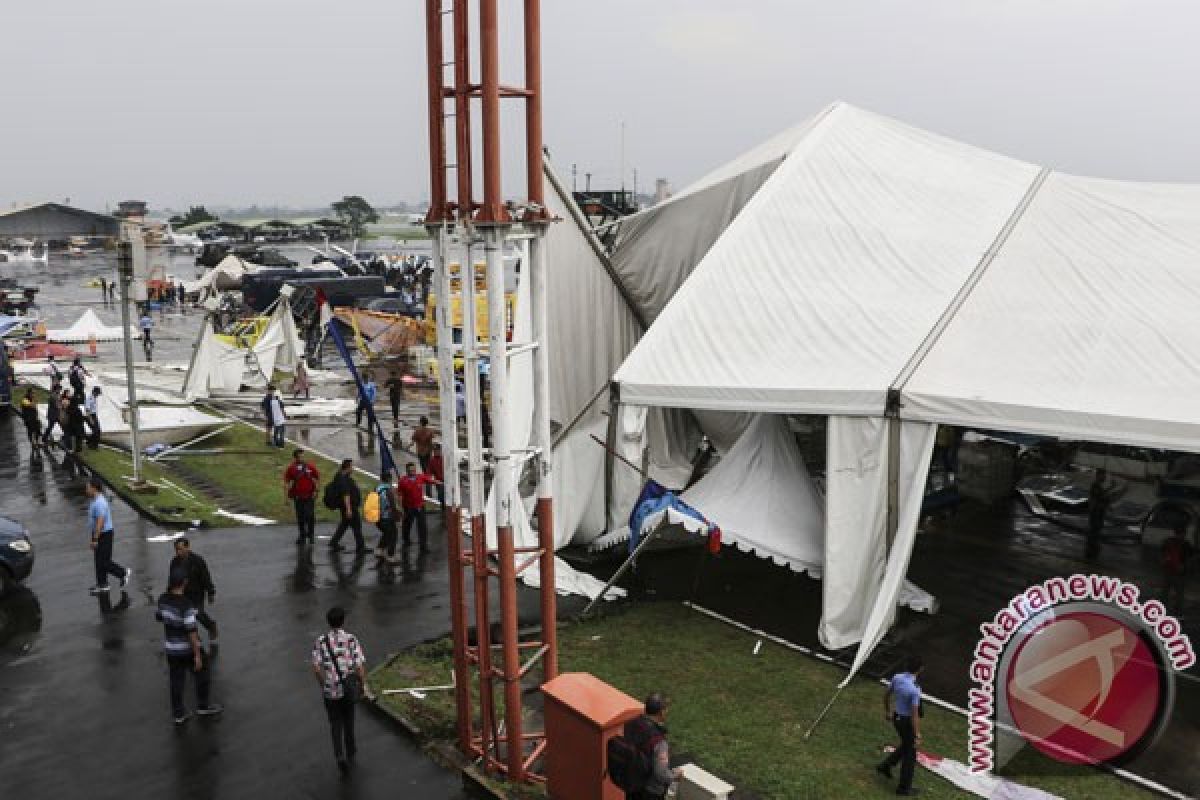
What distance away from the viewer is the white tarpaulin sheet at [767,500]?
1310 centimetres

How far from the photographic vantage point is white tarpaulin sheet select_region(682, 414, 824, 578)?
13102 mm

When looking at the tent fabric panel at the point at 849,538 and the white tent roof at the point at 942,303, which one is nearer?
the white tent roof at the point at 942,303

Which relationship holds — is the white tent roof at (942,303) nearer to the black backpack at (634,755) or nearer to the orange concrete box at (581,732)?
the orange concrete box at (581,732)

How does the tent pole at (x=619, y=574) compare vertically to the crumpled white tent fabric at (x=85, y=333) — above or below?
below

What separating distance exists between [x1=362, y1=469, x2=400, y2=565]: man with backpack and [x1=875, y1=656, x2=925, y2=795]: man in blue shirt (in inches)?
347

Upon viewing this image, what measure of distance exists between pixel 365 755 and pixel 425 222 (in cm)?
520

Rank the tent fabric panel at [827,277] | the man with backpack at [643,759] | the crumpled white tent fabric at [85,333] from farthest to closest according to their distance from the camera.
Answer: the crumpled white tent fabric at [85,333] < the tent fabric panel at [827,277] < the man with backpack at [643,759]

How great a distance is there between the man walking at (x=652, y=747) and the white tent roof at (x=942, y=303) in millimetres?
5772

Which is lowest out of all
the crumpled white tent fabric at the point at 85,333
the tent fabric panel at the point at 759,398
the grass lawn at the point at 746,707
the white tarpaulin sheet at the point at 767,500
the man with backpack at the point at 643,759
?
the grass lawn at the point at 746,707

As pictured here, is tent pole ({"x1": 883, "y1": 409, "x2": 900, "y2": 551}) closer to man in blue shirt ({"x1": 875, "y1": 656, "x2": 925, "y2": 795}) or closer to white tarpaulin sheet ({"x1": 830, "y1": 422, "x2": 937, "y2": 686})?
white tarpaulin sheet ({"x1": 830, "y1": 422, "x2": 937, "y2": 686})

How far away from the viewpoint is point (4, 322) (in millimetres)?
33844

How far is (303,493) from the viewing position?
1603cm

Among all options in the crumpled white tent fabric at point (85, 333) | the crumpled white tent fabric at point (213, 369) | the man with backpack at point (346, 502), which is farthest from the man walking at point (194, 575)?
the crumpled white tent fabric at point (85, 333)

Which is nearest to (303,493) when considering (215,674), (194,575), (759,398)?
(194,575)
